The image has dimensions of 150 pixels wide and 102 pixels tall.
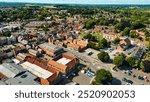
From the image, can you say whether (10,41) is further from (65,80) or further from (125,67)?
(125,67)

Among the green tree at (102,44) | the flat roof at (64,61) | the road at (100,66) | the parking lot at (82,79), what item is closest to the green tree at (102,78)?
the parking lot at (82,79)

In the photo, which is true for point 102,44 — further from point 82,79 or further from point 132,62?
point 82,79

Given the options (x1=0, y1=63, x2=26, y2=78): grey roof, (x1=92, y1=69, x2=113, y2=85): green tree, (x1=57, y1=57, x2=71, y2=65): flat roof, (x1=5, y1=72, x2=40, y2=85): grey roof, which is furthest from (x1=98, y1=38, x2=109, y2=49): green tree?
(x1=5, y1=72, x2=40, y2=85): grey roof

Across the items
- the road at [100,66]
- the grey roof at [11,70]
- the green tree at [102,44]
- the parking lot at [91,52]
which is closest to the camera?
the grey roof at [11,70]

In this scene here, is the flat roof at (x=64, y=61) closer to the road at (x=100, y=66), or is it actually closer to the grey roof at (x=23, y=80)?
the road at (x=100, y=66)

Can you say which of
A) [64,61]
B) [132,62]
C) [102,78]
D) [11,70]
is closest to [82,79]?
[102,78]
